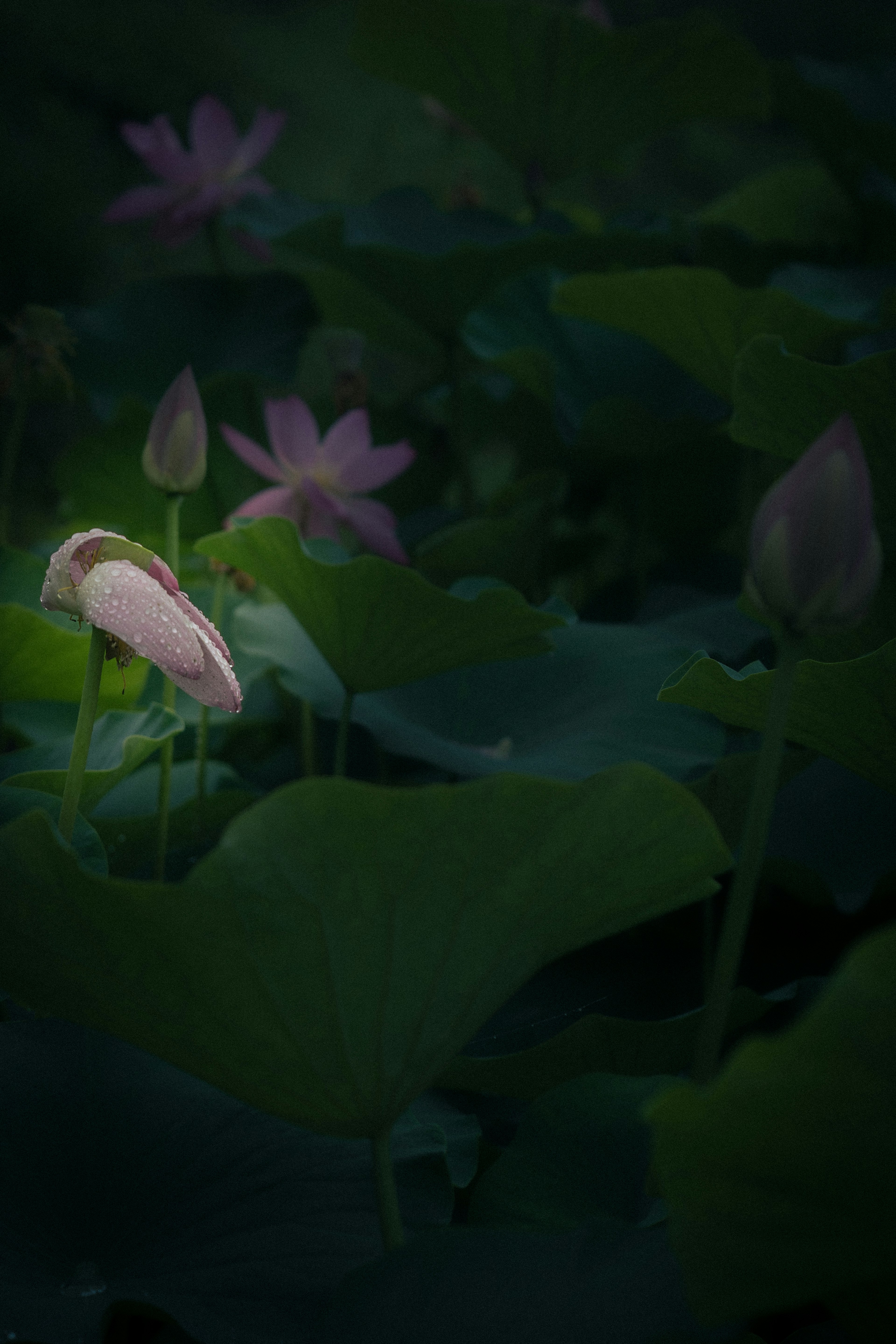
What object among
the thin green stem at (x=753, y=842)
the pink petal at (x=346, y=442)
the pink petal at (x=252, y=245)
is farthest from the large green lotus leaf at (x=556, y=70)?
the thin green stem at (x=753, y=842)

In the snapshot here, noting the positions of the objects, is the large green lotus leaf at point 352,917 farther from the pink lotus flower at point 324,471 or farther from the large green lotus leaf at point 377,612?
the pink lotus flower at point 324,471

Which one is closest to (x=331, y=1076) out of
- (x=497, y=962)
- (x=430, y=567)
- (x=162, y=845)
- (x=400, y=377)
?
(x=497, y=962)

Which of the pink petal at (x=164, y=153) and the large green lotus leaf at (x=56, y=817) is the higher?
the pink petal at (x=164, y=153)

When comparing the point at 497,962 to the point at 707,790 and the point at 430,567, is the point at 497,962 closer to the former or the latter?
the point at 707,790

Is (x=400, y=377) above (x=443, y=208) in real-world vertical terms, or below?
below

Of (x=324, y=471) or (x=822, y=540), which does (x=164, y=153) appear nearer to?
(x=324, y=471)

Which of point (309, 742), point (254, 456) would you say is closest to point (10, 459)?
point (254, 456)

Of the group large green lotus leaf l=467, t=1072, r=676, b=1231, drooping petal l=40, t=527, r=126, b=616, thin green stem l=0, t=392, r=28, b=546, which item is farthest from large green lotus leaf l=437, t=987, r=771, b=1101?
thin green stem l=0, t=392, r=28, b=546
